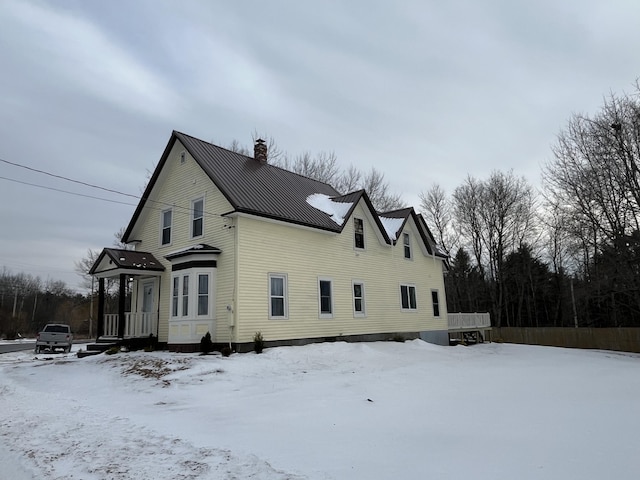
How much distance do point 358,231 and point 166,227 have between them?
27.7 ft

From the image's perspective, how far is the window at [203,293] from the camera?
1542cm

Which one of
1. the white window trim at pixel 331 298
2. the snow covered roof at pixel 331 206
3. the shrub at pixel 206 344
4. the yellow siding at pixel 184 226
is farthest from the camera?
the snow covered roof at pixel 331 206

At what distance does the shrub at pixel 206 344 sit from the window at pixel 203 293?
105 centimetres

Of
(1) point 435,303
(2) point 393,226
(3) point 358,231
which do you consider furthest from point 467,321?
(3) point 358,231

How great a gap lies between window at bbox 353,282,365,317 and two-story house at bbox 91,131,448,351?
0.22 feet

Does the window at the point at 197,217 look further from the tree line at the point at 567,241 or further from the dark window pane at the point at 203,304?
the tree line at the point at 567,241

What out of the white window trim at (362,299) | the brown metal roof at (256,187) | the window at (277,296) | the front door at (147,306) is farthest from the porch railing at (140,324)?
the white window trim at (362,299)

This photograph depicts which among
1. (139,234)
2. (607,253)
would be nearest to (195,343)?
(139,234)

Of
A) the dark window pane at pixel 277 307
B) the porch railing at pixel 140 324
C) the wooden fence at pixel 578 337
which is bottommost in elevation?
the wooden fence at pixel 578 337

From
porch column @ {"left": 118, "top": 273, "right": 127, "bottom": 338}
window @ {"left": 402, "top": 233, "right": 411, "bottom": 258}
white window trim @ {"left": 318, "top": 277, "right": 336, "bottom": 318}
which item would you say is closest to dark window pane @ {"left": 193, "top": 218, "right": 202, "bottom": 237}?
porch column @ {"left": 118, "top": 273, "right": 127, "bottom": 338}

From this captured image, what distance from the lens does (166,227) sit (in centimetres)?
1894

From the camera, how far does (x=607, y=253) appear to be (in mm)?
23766

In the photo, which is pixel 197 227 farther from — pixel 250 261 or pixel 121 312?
pixel 121 312

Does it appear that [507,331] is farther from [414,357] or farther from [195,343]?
[195,343]
